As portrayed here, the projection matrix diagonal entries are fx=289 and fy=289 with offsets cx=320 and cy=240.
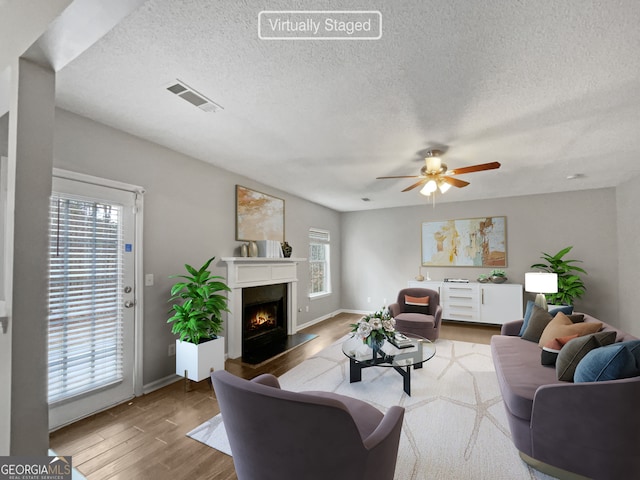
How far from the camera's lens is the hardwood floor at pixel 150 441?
1863 millimetres

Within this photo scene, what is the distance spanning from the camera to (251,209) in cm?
445

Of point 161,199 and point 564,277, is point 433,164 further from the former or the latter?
point 564,277

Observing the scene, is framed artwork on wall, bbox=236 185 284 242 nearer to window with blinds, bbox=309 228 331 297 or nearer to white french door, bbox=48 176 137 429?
window with blinds, bbox=309 228 331 297

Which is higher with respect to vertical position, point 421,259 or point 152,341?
point 421,259

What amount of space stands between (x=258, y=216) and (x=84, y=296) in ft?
8.19

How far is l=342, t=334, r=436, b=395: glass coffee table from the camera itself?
2.80 m

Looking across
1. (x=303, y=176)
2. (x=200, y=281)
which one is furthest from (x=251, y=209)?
(x=200, y=281)

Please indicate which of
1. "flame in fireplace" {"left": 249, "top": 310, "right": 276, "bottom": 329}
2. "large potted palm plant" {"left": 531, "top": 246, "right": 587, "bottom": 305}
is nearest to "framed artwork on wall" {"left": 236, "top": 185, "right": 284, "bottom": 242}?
"flame in fireplace" {"left": 249, "top": 310, "right": 276, "bottom": 329}

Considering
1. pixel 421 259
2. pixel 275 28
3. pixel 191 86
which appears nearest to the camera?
pixel 275 28

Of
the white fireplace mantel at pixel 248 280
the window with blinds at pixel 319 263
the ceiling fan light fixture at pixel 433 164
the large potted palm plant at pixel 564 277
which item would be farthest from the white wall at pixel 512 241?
the ceiling fan light fixture at pixel 433 164

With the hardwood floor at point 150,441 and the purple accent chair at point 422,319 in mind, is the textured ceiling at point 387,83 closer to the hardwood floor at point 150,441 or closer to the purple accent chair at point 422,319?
the purple accent chair at point 422,319

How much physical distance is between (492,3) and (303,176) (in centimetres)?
314

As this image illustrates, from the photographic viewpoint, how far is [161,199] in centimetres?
317

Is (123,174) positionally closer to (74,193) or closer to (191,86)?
(74,193)
